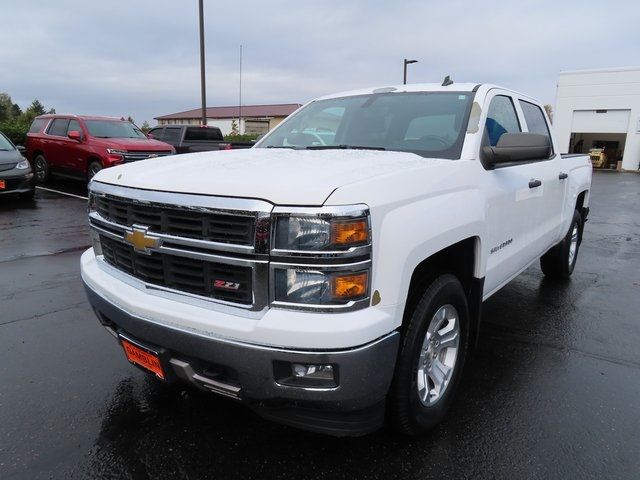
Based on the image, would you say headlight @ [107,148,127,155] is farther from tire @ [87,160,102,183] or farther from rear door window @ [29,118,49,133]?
rear door window @ [29,118,49,133]

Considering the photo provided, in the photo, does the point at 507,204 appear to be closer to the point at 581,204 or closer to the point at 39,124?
the point at 581,204

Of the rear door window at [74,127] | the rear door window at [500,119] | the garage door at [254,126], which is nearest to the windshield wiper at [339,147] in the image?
the rear door window at [500,119]

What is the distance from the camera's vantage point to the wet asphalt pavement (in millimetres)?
2379

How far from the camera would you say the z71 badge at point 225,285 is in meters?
2.08

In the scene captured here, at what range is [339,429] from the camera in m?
2.12

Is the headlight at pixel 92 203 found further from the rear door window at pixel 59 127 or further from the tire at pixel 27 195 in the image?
the rear door window at pixel 59 127

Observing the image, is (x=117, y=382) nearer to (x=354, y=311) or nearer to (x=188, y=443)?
(x=188, y=443)

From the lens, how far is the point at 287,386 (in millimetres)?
2006

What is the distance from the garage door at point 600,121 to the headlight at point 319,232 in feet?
126

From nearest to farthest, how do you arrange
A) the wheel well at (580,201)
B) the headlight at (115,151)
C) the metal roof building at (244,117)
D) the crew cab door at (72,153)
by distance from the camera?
the wheel well at (580,201), the headlight at (115,151), the crew cab door at (72,153), the metal roof building at (244,117)

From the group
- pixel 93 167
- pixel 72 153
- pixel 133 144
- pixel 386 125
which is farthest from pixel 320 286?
pixel 72 153

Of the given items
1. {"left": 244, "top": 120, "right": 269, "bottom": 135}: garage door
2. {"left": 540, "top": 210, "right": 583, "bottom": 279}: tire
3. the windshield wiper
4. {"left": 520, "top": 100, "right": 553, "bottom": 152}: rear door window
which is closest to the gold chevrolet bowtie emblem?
the windshield wiper

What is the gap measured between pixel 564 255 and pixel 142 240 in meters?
4.69

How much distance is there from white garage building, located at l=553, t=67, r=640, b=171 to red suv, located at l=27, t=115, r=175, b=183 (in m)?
32.7
